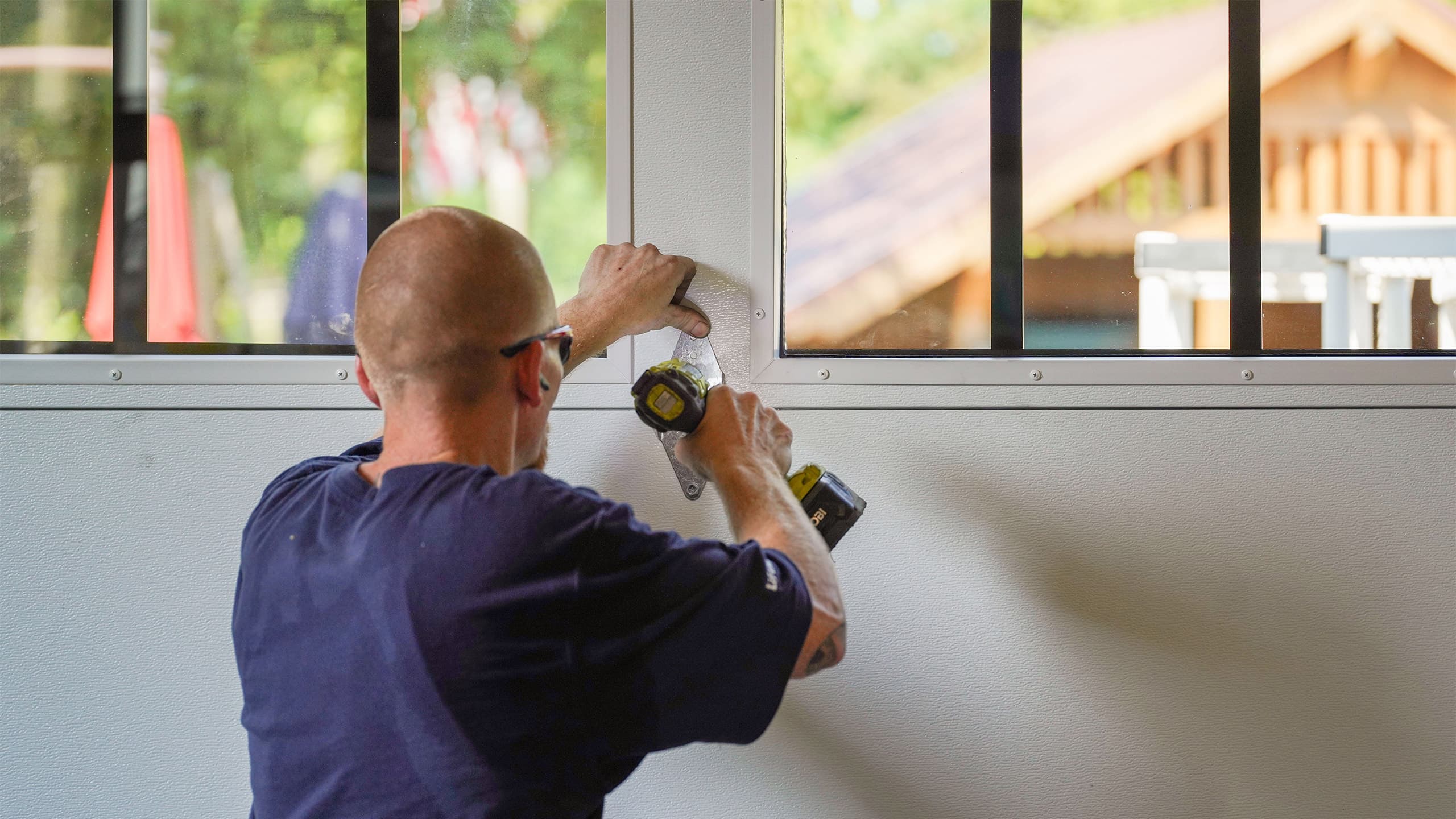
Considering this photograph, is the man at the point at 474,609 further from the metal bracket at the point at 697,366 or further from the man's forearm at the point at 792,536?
the metal bracket at the point at 697,366

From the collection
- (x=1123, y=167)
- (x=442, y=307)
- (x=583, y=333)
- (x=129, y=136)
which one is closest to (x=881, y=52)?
(x=1123, y=167)

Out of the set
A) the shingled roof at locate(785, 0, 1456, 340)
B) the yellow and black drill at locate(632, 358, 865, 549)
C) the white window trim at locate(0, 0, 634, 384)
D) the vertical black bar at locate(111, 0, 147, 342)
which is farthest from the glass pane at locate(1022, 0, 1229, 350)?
the vertical black bar at locate(111, 0, 147, 342)

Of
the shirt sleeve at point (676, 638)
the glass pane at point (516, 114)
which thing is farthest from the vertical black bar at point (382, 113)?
the shirt sleeve at point (676, 638)

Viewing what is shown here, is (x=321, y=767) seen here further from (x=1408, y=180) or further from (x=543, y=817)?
(x=1408, y=180)

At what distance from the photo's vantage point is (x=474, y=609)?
785mm

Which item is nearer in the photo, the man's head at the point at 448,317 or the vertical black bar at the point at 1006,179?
the man's head at the point at 448,317

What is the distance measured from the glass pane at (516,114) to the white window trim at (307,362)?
0.06 m

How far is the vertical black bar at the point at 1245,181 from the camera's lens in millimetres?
1431

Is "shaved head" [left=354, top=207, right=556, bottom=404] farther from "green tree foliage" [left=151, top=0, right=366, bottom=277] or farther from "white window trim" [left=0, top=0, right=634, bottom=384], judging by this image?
"green tree foliage" [left=151, top=0, right=366, bottom=277]

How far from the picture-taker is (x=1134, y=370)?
1357mm

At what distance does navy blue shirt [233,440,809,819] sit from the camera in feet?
2.59

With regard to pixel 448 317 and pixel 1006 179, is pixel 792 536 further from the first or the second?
pixel 1006 179

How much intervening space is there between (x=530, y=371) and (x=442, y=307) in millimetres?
108

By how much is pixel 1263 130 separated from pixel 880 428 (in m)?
0.81
